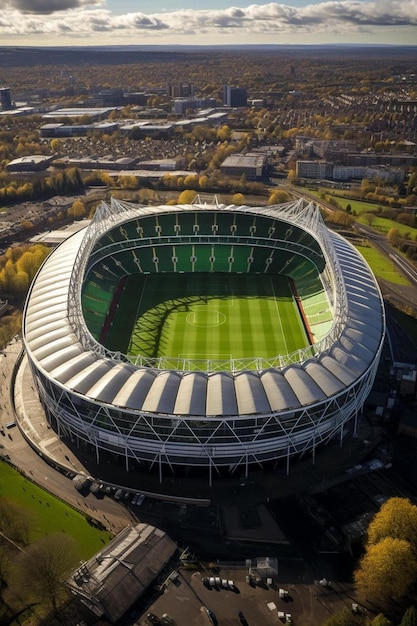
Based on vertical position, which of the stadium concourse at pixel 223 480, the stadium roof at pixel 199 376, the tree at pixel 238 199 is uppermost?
the tree at pixel 238 199

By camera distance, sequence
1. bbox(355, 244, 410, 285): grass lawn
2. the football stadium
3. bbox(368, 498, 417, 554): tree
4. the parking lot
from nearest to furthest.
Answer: the parking lot
bbox(368, 498, 417, 554): tree
the football stadium
bbox(355, 244, 410, 285): grass lawn

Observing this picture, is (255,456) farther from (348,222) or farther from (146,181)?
(146,181)

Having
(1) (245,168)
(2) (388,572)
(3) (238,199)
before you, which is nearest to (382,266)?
(3) (238,199)

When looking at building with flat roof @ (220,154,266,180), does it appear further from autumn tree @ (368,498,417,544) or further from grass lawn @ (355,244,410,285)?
autumn tree @ (368,498,417,544)

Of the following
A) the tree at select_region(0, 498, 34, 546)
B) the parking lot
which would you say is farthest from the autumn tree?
the tree at select_region(0, 498, 34, 546)

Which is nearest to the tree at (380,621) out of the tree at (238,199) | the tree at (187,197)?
the tree at (187,197)

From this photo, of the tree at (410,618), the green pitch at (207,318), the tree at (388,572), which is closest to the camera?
the tree at (410,618)

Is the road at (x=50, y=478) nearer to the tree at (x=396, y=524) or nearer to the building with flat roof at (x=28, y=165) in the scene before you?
the tree at (x=396, y=524)
